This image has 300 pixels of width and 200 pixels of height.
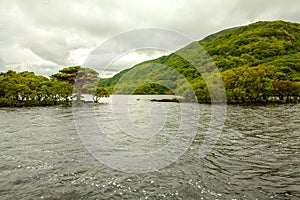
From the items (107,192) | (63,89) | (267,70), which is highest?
(267,70)

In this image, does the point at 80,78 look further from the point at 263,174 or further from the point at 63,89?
the point at 263,174

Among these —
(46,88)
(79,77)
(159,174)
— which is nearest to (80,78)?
(79,77)

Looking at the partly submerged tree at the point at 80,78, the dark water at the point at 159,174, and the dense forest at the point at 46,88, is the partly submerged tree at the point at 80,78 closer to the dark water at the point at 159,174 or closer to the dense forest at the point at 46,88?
the dense forest at the point at 46,88

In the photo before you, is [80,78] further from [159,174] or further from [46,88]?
[159,174]

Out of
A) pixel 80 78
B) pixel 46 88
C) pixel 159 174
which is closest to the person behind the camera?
pixel 159 174

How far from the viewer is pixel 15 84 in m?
68.8

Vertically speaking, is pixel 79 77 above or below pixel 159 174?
above

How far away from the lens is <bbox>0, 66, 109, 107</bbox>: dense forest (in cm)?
6850

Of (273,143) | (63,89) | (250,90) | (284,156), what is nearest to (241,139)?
(273,143)

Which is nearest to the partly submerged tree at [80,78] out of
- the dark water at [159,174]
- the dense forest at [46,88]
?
the dense forest at [46,88]

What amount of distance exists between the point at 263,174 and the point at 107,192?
9.98 m

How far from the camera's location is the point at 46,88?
74.8 meters

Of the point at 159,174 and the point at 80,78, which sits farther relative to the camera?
the point at 80,78

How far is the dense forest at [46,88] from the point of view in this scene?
68.5 m
